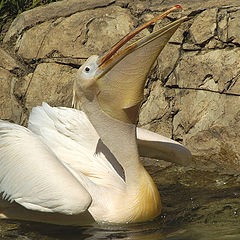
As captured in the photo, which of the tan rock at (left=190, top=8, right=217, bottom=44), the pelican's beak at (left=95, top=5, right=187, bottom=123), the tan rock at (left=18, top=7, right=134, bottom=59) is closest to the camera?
the pelican's beak at (left=95, top=5, right=187, bottom=123)

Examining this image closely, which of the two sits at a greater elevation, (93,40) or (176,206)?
(93,40)

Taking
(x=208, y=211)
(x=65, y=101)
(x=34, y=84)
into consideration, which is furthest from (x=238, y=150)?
(x=34, y=84)

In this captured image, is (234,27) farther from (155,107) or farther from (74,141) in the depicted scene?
(74,141)

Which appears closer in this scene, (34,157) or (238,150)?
(34,157)

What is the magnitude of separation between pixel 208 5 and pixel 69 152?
203 centimetres

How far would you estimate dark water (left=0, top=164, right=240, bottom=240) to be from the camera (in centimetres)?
339

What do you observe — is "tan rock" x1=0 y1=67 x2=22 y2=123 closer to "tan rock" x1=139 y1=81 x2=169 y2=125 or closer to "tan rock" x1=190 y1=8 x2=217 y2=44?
"tan rock" x1=139 y1=81 x2=169 y2=125

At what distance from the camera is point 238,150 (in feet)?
15.3

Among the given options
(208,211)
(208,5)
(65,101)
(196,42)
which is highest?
(208,5)

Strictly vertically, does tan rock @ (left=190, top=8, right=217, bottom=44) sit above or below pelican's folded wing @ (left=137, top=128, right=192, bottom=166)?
above

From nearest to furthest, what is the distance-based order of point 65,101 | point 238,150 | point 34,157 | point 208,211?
point 34,157 < point 208,211 < point 238,150 < point 65,101

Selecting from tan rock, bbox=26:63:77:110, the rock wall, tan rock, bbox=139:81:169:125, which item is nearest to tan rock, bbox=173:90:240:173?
the rock wall

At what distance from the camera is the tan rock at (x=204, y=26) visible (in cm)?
499

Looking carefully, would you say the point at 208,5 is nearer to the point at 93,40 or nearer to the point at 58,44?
the point at 93,40
